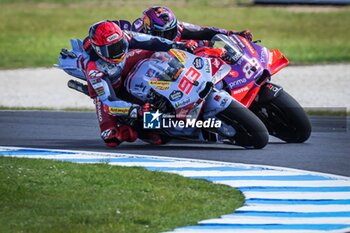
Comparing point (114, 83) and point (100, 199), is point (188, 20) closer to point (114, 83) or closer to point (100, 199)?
point (114, 83)

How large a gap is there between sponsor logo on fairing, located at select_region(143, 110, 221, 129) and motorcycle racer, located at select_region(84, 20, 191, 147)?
0.19m

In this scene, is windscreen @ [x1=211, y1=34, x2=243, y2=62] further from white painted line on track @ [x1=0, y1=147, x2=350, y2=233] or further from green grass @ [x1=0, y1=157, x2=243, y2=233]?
green grass @ [x1=0, y1=157, x2=243, y2=233]

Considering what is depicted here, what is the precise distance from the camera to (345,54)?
31031mm

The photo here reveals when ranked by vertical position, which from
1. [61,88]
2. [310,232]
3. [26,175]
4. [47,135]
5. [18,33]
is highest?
[310,232]

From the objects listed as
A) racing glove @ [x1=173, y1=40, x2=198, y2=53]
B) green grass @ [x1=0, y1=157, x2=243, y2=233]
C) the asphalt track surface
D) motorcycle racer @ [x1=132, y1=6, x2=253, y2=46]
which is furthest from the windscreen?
green grass @ [x1=0, y1=157, x2=243, y2=233]

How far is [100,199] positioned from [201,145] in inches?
167

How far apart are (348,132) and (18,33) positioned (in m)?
20.7

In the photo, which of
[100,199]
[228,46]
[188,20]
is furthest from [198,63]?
[188,20]

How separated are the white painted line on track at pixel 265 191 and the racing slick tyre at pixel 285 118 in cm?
190

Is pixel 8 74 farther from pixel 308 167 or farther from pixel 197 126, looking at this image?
pixel 308 167

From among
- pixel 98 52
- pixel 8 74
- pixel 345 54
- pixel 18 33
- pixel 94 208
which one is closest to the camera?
pixel 94 208

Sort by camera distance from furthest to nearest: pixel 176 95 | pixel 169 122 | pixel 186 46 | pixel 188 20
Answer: pixel 188 20, pixel 186 46, pixel 169 122, pixel 176 95

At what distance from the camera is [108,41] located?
14.5 m

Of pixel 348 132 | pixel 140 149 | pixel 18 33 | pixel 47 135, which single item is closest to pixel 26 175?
pixel 140 149
